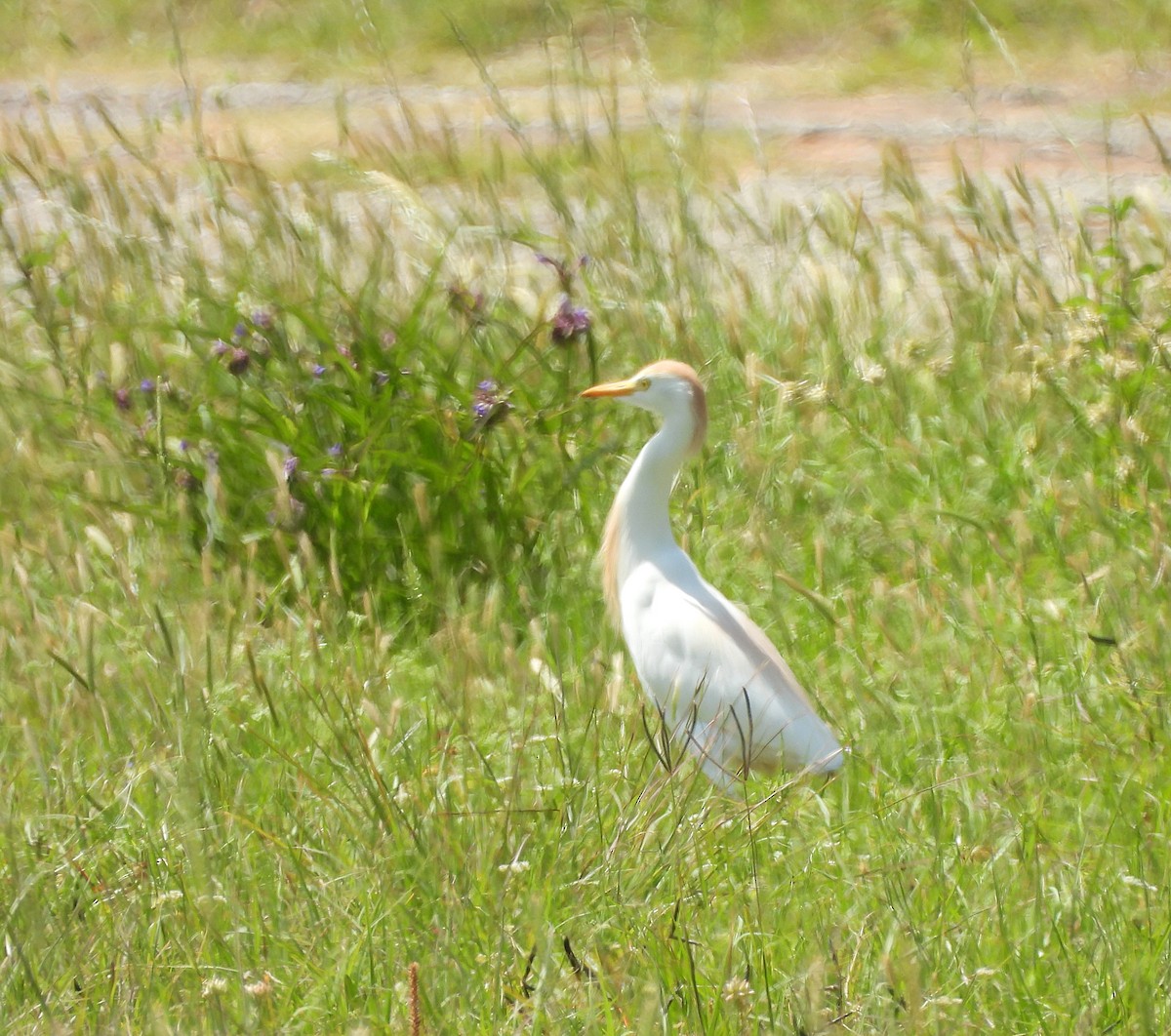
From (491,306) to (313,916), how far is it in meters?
2.01

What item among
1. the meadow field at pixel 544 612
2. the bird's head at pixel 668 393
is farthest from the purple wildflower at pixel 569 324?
the bird's head at pixel 668 393

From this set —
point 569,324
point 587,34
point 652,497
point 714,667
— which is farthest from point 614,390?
point 587,34

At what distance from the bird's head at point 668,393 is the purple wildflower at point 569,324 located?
343 mm

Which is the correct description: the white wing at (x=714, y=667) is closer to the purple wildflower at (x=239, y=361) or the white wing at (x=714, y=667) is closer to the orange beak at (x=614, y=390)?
the orange beak at (x=614, y=390)

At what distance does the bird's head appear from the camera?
3006 millimetres

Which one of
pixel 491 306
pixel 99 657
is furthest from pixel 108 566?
pixel 491 306

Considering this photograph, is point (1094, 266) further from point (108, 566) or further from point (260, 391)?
point (108, 566)

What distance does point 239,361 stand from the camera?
126 inches

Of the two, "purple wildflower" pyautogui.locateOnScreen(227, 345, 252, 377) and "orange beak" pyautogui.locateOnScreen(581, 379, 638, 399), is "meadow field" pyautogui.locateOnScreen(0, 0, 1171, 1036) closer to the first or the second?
"purple wildflower" pyautogui.locateOnScreen(227, 345, 252, 377)

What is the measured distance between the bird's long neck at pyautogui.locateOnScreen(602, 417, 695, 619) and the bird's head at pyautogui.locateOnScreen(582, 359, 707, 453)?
1 cm

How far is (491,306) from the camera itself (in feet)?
12.1

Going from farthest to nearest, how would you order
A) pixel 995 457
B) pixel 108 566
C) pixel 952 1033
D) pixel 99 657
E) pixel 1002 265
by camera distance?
pixel 1002 265
pixel 995 457
pixel 108 566
pixel 99 657
pixel 952 1033

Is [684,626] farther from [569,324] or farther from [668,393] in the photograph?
[569,324]

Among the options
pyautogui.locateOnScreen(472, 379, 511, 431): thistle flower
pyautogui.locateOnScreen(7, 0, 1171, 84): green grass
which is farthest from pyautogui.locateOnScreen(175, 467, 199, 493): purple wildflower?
pyautogui.locateOnScreen(7, 0, 1171, 84): green grass
